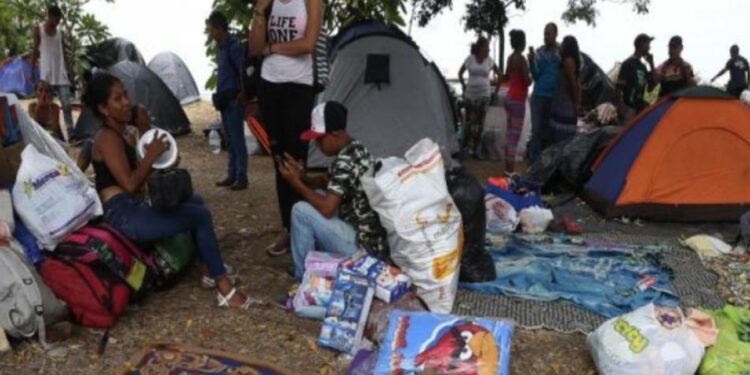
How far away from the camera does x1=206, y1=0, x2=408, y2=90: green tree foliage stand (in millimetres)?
7012

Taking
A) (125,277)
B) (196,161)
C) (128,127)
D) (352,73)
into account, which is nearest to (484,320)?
(125,277)

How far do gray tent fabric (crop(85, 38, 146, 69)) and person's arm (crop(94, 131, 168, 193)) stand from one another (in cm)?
876

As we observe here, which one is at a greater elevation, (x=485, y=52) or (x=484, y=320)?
(x=485, y=52)

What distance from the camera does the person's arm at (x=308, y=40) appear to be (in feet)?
13.3

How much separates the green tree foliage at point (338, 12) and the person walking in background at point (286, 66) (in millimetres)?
2741

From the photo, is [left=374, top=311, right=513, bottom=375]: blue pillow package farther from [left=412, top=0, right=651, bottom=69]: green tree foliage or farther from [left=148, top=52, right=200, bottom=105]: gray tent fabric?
[left=148, top=52, right=200, bottom=105]: gray tent fabric

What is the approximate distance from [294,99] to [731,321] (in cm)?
256

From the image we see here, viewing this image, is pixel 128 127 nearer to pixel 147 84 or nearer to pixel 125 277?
pixel 125 277

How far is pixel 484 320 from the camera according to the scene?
123 inches

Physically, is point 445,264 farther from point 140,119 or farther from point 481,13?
point 481,13

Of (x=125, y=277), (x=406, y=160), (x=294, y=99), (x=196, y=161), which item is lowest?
(x=196, y=161)

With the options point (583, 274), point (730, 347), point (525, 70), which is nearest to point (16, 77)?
point (525, 70)

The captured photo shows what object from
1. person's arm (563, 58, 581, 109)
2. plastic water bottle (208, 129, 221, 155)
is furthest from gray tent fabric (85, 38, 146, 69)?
person's arm (563, 58, 581, 109)

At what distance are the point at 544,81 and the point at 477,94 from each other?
6.26 ft
